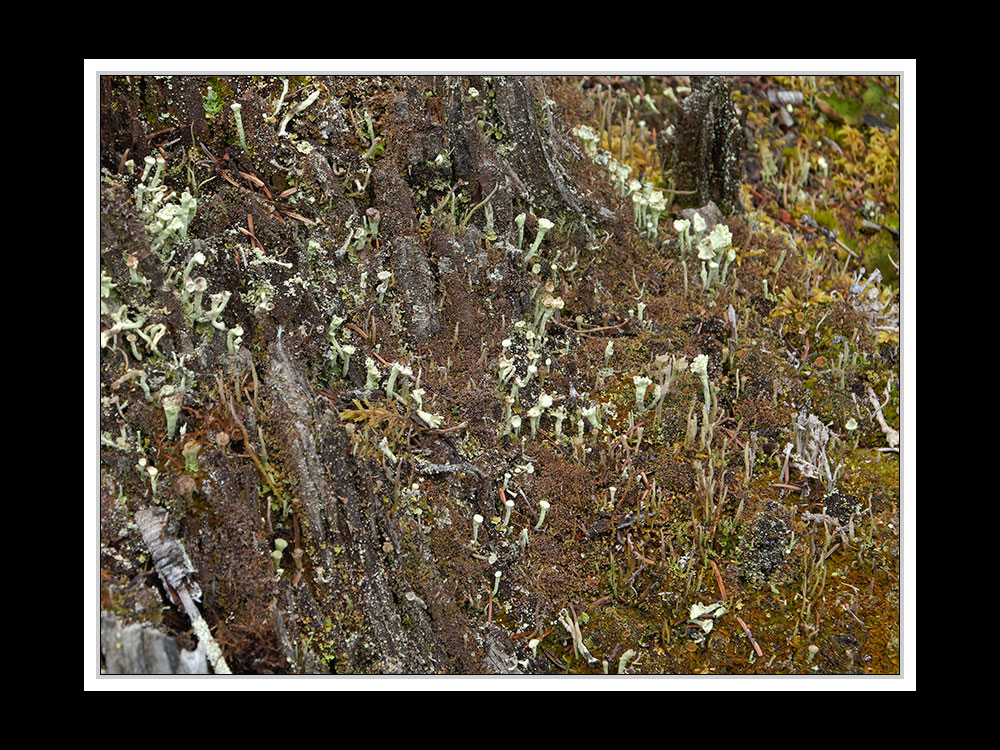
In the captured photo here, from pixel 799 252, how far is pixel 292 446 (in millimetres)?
4378

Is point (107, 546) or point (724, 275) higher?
point (724, 275)

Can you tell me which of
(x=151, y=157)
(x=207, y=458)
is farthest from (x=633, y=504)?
(x=151, y=157)

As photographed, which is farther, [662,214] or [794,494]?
[662,214]

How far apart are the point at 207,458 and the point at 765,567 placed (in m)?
3.25

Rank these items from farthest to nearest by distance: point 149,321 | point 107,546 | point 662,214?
point 662,214 < point 149,321 < point 107,546

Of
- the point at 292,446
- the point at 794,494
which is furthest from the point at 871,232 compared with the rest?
the point at 292,446

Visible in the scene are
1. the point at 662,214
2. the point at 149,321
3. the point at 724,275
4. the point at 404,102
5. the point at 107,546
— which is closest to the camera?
the point at 107,546

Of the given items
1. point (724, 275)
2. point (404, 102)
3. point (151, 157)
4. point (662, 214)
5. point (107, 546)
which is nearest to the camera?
point (107, 546)

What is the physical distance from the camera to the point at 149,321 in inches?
200

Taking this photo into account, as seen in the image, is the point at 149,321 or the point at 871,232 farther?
the point at 871,232

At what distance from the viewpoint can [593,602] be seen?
5164 millimetres
